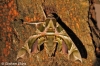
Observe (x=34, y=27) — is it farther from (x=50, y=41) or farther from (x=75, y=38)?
(x=75, y=38)

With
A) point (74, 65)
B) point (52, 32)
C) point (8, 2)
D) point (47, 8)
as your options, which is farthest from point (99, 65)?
point (8, 2)

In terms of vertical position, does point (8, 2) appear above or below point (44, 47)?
above

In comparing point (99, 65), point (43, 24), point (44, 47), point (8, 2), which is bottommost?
point (99, 65)

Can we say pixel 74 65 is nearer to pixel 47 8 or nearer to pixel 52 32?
pixel 52 32

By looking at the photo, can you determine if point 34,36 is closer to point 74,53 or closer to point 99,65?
point 74,53

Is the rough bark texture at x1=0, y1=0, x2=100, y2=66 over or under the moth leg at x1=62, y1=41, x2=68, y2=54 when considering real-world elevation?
over

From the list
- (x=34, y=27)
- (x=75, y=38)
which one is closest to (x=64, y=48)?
(x=75, y=38)
